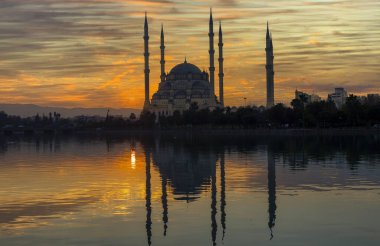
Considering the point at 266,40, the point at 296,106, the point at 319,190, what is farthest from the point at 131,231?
the point at 266,40

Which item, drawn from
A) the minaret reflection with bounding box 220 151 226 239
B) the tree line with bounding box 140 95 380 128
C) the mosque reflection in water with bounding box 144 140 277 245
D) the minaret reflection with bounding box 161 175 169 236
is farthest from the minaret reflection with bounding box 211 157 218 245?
the tree line with bounding box 140 95 380 128

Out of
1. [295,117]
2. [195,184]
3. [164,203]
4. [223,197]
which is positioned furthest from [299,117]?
[164,203]

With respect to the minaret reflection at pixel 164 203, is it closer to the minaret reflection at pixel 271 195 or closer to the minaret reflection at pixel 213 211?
the minaret reflection at pixel 213 211

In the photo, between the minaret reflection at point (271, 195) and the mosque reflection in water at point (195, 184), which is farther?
the mosque reflection in water at point (195, 184)

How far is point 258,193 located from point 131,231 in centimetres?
827

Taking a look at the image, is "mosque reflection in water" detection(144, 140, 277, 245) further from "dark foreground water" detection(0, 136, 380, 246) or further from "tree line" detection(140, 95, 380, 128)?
"tree line" detection(140, 95, 380, 128)

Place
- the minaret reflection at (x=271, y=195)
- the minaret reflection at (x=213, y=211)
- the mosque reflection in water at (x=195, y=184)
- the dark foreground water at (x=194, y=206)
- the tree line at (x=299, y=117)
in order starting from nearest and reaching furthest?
the dark foreground water at (x=194, y=206) → the minaret reflection at (x=213, y=211) → the minaret reflection at (x=271, y=195) → the mosque reflection in water at (x=195, y=184) → the tree line at (x=299, y=117)

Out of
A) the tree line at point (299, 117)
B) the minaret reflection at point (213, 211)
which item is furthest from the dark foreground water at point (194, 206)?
the tree line at point (299, 117)

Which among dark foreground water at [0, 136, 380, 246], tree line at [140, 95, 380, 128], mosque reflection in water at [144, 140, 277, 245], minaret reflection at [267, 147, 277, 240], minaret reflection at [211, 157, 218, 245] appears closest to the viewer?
dark foreground water at [0, 136, 380, 246]

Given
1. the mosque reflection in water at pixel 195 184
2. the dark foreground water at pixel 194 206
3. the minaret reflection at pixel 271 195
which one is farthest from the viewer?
the mosque reflection in water at pixel 195 184

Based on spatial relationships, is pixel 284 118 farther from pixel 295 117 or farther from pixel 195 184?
pixel 195 184

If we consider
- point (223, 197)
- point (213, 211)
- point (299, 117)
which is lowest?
point (213, 211)

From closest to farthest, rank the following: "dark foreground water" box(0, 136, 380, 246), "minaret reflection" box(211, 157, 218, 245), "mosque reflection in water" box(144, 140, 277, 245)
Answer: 1. "dark foreground water" box(0, 136, 380, 246)
2. "minaret reflection" box(211, 157, 218, 245)
3. "mosque reflection in water" box(144, 140, 277, 245)

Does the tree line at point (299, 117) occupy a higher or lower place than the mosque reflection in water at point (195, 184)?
higher
